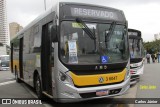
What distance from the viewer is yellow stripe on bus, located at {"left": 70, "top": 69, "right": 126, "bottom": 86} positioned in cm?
737


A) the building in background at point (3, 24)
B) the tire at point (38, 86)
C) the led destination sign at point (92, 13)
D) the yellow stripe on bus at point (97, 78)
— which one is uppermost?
the building in background at point (3, 24)

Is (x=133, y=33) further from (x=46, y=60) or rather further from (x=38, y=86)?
(x=46, y=60)

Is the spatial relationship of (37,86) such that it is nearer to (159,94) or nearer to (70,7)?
(70,7)

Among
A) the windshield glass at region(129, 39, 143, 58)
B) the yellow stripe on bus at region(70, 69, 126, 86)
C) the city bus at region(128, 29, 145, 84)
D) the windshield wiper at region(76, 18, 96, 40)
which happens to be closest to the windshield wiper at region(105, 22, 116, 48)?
the windshield wiper at region(76, 18, 96, 40)

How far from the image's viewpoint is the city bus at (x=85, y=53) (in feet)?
24.3

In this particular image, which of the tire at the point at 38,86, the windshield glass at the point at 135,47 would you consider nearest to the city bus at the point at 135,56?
the windshield glass at the point at 135,47

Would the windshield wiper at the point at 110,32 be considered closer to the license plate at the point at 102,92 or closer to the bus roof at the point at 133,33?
the license plate at the point at 102,92

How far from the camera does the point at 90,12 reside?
8109mm

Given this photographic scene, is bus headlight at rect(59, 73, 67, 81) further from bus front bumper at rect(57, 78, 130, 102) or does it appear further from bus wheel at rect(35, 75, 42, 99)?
bus wheel at rect(35, 75, 42, 99)

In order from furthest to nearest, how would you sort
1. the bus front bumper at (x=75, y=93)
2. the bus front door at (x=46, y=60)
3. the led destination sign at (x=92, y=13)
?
the bus front door at (x=46, y=60), the led destination sign at (x=92, y=13), the bus front bumper at (x=75, y=93)

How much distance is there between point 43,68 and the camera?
29.8 ft

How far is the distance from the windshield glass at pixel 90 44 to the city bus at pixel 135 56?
530 centimetres

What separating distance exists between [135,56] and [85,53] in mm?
7211

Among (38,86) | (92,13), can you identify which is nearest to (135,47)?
(38,86)
